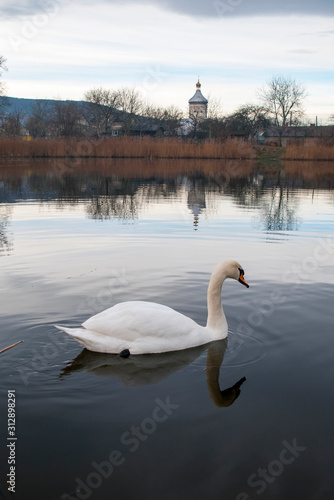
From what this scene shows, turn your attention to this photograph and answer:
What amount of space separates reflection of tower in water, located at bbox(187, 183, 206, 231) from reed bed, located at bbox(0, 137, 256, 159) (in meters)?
19.5

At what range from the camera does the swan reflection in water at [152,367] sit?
4.69 meters

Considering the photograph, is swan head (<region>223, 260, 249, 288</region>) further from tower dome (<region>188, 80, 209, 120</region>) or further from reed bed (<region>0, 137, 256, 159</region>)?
tower dome (<region>188, 80, 209, 120</region>)

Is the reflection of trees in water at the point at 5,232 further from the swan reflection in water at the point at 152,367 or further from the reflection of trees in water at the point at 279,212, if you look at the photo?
the reflection of trees in water at the point at 279,212

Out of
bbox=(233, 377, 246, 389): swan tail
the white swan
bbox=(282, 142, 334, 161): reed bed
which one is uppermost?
bbox=(282, 142, 334, 161): reed bed

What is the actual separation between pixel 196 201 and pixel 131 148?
2597cm

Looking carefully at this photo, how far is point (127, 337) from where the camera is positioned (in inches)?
203

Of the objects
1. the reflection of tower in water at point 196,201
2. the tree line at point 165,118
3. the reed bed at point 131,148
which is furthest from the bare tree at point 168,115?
the reflection of tower in water at point 196,201

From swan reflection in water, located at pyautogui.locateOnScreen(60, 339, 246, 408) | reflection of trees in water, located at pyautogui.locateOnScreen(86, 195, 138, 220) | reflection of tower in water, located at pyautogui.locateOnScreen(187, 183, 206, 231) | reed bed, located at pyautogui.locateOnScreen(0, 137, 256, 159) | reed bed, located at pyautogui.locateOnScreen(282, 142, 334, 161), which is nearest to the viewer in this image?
swan reflection in water, located at pyautogui.locateOnScreen(60, 339, 246, 408)

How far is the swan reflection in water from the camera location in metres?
4.69

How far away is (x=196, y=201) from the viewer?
19031 millimetres

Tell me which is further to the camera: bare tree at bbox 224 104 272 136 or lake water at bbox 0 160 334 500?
bare tree at bbox 224 104 272 136

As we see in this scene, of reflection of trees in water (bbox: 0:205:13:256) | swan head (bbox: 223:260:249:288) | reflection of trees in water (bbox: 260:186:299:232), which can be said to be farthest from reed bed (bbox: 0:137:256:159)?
swan head (bbox: 223:260:249:288)

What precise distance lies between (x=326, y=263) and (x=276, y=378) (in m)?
4.88

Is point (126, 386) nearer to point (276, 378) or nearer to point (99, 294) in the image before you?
point (276, 378)
